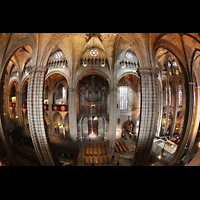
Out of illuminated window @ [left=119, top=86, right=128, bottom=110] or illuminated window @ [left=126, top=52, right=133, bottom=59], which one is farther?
illuminated window @ [left=119, top=86, right=128, bottom=110]

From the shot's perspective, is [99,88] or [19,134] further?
[99,88]

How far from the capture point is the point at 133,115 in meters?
15.5

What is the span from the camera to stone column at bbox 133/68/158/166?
4716mm

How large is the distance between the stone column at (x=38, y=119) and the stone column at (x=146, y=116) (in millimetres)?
5153

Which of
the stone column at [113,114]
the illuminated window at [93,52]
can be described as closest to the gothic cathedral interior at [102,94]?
the illuminated window at [93,52]

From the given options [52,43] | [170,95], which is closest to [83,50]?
[52,43]

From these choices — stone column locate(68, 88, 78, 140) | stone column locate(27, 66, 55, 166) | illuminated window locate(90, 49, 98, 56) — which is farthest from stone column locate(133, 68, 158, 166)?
stone column locate(68, 88, 78, 140)

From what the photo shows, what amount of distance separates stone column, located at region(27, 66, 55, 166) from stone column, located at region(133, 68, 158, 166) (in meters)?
5.15

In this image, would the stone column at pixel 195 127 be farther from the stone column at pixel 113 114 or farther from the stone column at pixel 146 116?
the stone column at pixel 113 114

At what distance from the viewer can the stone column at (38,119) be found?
486 centimetres

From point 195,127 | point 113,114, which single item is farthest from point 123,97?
point 195,127

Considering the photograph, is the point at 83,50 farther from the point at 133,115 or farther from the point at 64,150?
the point at 133,115

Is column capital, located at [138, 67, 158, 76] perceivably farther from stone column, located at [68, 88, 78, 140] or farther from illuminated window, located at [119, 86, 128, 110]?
illuminated window, located at [119, 86, 128, 110]
